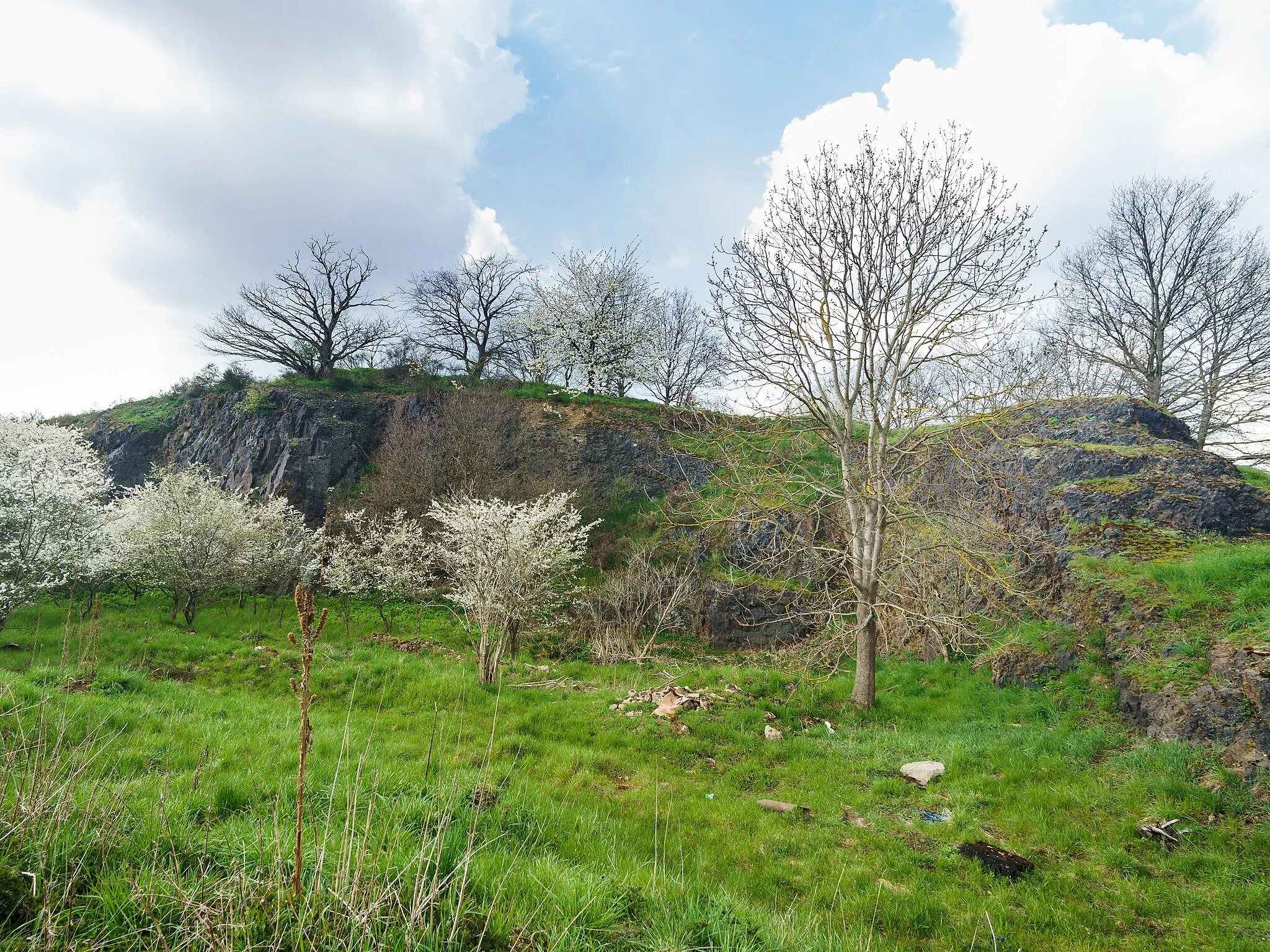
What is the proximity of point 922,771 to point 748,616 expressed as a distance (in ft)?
36.0

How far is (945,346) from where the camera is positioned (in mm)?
9180

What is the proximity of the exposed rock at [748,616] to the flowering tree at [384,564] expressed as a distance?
933 cm

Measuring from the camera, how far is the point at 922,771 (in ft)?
21.8

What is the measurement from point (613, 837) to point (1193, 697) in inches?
269

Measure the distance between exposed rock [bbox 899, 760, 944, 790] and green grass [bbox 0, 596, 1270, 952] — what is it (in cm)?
14

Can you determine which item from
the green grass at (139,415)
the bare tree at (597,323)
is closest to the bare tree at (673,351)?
the bare tree at (597,323)

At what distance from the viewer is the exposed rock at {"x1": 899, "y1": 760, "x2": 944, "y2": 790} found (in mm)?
6539

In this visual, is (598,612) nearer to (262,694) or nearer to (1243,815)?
(262,694)

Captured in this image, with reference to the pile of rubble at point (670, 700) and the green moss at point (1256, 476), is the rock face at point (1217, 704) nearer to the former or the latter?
the pile of rubble at point (670, 700)

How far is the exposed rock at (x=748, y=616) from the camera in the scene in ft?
55.5

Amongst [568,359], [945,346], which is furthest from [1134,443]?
[568,359]

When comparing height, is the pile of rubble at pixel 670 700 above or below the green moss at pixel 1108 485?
below

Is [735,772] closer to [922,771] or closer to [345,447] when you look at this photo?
[922,771]

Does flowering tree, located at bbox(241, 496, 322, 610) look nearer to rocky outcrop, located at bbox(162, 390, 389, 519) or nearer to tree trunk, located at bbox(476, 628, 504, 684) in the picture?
rocky outcrop, located at bbox(162, 390, 389, 519)
